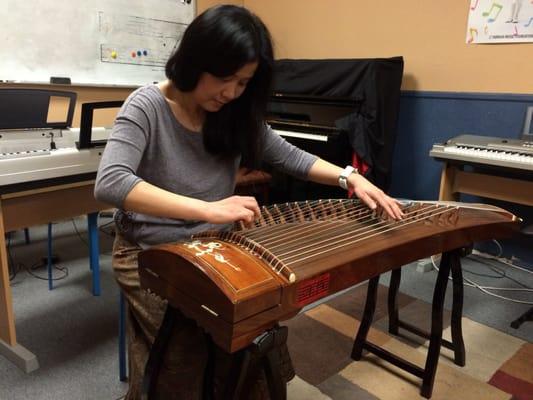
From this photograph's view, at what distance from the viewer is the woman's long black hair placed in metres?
1.01

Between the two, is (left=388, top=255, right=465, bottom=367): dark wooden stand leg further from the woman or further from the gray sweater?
the gray sweater

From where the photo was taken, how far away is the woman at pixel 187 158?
1.00 metres

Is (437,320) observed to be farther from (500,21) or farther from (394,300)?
(500,21)

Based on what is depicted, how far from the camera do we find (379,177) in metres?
3.17

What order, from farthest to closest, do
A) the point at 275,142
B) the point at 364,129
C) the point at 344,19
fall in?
the point at 344,19, the point at 364,129, the point at 275,142

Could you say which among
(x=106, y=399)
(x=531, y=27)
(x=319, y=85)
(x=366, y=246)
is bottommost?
(x=106, y=399)

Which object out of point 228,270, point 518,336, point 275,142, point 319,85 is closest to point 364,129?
point 319,85

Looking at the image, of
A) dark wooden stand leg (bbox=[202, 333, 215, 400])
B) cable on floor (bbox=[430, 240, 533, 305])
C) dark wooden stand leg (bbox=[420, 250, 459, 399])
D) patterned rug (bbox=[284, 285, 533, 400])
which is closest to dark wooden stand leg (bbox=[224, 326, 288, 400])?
dark wooden stand leg (bbox=[202, 333, 215, 400])

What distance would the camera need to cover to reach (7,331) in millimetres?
1821

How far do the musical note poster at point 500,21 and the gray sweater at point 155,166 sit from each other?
241 centimetres

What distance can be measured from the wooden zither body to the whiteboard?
2.67 metres

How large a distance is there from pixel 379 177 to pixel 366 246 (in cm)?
223

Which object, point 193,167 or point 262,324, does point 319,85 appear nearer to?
point 193,167

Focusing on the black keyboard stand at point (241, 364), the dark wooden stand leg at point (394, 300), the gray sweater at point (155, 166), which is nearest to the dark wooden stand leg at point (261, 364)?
the black keyboard stand at point (241, 364)
